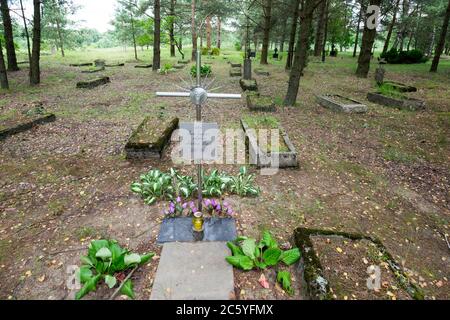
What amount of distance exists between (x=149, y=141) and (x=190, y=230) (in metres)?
2.96

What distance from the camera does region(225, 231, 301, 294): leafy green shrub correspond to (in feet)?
9.73

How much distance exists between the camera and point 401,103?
9.97 m

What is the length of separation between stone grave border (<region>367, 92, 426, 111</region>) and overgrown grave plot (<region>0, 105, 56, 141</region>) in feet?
38.3

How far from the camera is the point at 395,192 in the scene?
5.11 m

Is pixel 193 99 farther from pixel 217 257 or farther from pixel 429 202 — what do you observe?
pixel 429 202

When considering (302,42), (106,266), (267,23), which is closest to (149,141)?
(106,266)

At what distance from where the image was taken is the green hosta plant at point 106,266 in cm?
270

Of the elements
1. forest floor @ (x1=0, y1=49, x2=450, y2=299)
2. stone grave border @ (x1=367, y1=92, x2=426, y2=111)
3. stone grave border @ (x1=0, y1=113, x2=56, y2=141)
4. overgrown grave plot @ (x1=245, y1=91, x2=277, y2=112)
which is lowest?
forest floor @ (x1=0, y1=49, x2=450, y2=299)

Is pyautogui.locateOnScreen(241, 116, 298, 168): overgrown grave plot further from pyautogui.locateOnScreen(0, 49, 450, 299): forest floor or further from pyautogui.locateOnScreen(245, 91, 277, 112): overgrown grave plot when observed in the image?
pyautogui.locateOnScreen(245, 91, 277, 112): overgrown grave plot

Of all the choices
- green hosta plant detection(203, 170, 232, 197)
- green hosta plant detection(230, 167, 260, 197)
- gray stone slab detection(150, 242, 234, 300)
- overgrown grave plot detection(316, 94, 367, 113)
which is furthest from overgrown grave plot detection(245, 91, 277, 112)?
gray stone slab detection(150, 242, 234, 300)

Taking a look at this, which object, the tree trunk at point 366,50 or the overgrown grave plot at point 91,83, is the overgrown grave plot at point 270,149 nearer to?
the overgrown grave plot at point 91,83

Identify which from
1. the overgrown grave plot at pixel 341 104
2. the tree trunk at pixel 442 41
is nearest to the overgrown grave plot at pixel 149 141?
the overgrown grave plot at pixel 341 104

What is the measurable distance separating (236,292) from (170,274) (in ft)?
2.38
